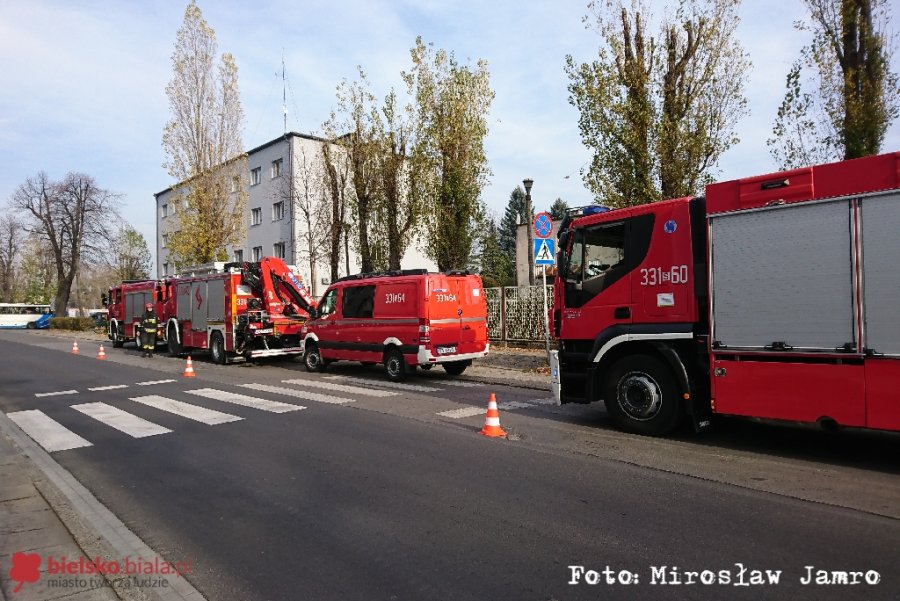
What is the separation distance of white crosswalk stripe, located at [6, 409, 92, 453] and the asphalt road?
0.71 ft

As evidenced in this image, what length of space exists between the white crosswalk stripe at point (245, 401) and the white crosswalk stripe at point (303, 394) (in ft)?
2.09

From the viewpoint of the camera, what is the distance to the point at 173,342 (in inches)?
848

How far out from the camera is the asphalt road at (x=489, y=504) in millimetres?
3664

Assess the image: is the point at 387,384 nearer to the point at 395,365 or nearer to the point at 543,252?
the point at 395,365

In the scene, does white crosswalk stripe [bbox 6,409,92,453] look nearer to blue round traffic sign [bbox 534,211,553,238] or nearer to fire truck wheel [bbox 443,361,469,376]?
fire truck wheel [bbox 443,361,469,376]

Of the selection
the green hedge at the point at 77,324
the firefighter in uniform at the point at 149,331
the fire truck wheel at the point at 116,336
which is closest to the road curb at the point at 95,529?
the firefighter in uniform at the point at 149,331

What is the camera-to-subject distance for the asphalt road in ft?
12.0

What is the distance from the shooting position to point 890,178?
5527mm

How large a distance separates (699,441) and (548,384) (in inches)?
211

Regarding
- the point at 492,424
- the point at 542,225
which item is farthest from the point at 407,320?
the point at 492,424

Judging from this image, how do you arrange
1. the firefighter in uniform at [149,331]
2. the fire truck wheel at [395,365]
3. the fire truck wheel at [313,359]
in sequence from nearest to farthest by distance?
the fire truck wheel at [395,365] → the fire truck wheel at [313,359] → the firefighter in uniform at [149,331]

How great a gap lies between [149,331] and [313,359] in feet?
34.7

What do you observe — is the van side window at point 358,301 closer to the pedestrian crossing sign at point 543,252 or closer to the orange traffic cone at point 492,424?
the pedestrian crossing sign at point 543,252

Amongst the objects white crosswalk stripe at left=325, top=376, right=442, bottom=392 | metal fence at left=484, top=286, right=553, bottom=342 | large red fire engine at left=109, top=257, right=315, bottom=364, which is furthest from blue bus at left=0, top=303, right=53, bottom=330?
white crosswalk stripe at left=325, top=376, right=442, bottom=392
